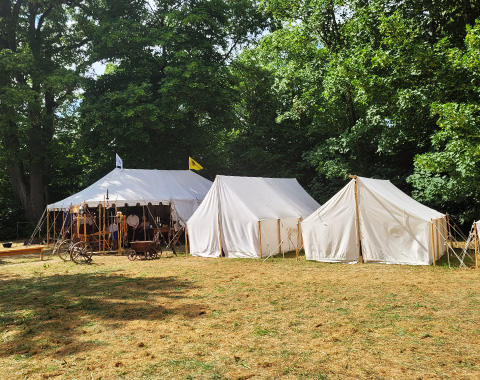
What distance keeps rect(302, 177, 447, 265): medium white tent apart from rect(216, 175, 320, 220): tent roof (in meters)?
1.85

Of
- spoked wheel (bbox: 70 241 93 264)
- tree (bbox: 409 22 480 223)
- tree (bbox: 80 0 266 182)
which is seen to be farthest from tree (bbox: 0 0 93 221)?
tree (bbox: 409 22 480 223)

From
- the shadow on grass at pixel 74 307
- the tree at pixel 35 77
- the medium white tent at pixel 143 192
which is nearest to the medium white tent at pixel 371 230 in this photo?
the shadow on grass at pixel 74 307

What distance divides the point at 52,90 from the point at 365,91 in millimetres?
14649

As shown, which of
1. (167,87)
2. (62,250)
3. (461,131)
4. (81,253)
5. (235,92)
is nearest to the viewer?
(461,131)

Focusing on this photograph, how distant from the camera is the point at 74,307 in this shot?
6930mm

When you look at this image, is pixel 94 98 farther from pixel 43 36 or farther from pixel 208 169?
pixel 208 169

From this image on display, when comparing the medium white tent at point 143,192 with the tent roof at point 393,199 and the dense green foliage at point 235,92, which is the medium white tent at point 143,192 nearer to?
the dense green foliage at point 235,92

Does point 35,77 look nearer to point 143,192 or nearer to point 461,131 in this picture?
point 143,192

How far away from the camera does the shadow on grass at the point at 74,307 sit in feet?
16.9

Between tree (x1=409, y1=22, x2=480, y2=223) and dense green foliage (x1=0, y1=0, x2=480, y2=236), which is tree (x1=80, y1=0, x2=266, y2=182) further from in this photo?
tree (x1=409, y1=22, x2=480, y2=223)

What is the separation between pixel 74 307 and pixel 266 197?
8.37 m

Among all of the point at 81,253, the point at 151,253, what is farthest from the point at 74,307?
the point at 151,253

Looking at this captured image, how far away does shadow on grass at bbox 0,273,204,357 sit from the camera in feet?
16.9

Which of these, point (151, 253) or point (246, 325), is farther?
point (151, 253)
